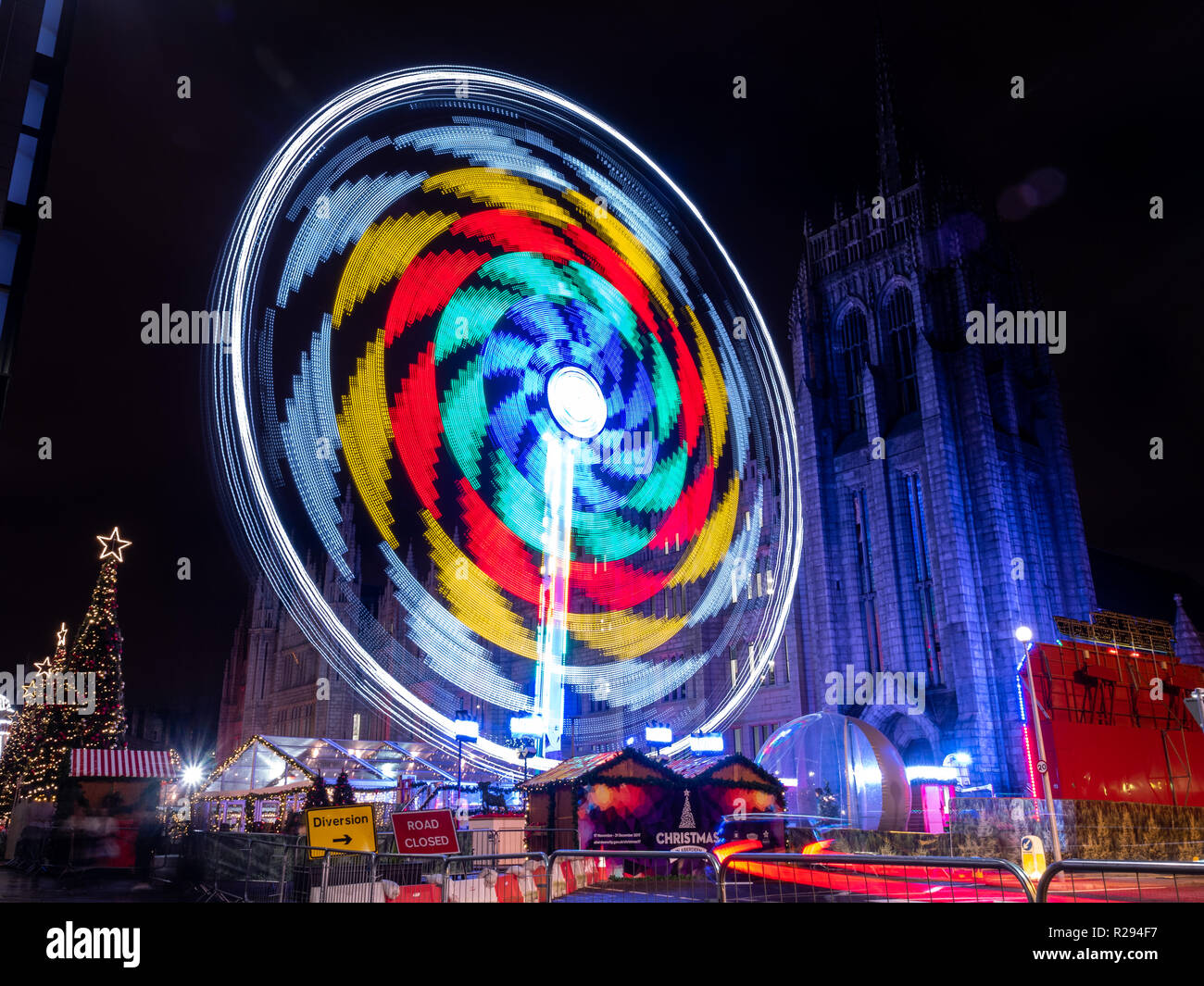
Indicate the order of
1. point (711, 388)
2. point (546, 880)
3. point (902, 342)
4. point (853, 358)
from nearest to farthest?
point (546, 880), point (711, 388), point (902, 342), point (853, 358)

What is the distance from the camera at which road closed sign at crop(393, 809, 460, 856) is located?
583 inches

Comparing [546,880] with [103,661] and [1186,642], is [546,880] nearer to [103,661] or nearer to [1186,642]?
[103,661]

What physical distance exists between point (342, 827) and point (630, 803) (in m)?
11.9

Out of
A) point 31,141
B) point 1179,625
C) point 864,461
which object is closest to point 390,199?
point 31,141

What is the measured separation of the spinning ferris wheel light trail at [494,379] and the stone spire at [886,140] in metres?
45.3

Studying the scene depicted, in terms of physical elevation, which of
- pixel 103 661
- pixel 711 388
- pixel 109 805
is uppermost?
pixel 711 388

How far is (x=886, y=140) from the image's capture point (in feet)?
264

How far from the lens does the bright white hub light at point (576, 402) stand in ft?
102

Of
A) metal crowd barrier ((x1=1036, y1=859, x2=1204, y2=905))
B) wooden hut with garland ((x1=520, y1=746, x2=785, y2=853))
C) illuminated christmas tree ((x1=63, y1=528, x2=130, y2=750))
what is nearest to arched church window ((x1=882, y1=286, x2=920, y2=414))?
wooden hut with garland ((x1=520, y1=746, x2=785, y2=853))

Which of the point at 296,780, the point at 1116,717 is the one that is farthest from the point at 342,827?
the point at 1116,717

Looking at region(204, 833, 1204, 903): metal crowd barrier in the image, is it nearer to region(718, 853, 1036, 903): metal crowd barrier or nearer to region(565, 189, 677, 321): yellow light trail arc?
region(718, 853, 1036, 903): metal crowd barrier

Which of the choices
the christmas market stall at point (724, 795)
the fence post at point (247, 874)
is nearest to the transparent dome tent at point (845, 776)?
the christmas market stall at point (724, 795)
